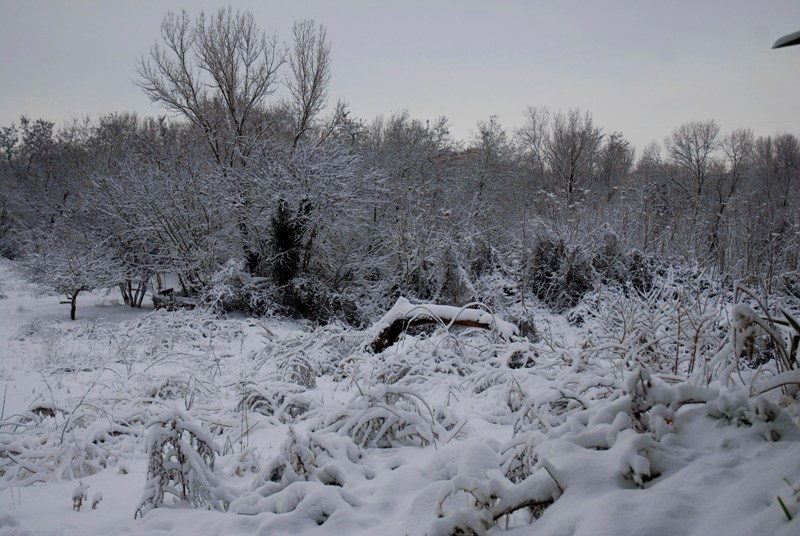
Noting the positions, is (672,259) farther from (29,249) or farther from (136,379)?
(29,249)

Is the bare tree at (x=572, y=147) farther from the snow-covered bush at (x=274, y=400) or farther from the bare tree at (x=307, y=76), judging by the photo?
the snow-covered bush at (x=274, y=400)

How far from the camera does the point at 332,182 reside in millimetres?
13820

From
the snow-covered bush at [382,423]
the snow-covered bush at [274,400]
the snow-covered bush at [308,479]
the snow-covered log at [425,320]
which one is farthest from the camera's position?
the snow-covered log at [425,320]

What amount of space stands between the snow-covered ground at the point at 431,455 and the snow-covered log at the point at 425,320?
1.18ft

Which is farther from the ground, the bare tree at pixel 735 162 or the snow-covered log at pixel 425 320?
the bare tree at pixel 735 162

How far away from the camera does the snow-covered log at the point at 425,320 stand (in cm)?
609

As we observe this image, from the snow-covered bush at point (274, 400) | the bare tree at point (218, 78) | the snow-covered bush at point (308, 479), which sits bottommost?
the snow-covered bush at point (274, 400)

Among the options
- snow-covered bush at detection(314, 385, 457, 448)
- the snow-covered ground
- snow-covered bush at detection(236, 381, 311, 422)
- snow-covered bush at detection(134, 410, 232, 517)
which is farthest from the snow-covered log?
snow-covered bush at detection(134, 410, 232, 517)

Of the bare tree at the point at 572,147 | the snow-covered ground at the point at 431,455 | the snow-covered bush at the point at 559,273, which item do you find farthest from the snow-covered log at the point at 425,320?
the bare tree at the point at 572,147

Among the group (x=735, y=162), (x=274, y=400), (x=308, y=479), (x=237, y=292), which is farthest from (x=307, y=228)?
(x=735, y=162)

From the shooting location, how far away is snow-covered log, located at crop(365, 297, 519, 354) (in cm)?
609

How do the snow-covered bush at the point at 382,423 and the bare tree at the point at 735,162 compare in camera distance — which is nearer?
the snow-covered bush at the point at 382,423

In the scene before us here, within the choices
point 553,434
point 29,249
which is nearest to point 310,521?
point 553,434

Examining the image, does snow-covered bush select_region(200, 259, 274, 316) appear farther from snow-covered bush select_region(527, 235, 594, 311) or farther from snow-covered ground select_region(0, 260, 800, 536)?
snow-covered bush select_region(527, 235, 594, 311)
